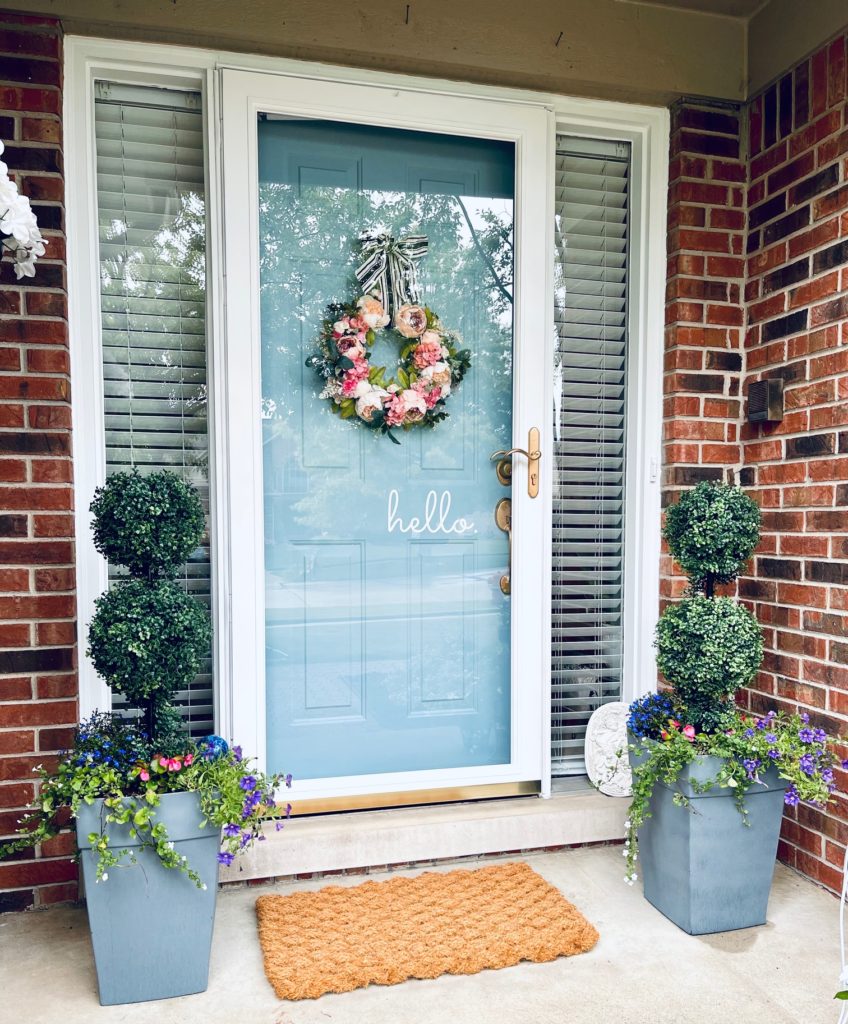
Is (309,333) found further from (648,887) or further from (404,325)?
(648,887)

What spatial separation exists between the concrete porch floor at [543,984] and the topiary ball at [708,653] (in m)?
0.59

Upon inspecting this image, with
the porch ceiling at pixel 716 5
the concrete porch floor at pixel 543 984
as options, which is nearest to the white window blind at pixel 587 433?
the porch ceiling at pixel 716 5

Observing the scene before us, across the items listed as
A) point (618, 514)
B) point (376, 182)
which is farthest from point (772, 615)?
point (376, 182)

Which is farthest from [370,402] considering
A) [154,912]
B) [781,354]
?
[154,912]

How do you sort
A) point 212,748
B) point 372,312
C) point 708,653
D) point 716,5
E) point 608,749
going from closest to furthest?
point 212,748
point 708,653
point 372,312
point 716,5
point 608,749

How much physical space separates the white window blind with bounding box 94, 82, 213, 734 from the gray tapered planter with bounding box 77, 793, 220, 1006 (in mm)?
712

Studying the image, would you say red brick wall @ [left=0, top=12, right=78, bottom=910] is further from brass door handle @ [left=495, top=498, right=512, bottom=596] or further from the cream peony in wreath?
brass door handle @ [left=495, top=498, right=512, bottom=596]

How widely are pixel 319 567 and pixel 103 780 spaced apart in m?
0.93

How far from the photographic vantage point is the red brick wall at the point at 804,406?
2.26 metres

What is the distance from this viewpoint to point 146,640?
1789 mm

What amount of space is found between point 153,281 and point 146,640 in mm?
1200

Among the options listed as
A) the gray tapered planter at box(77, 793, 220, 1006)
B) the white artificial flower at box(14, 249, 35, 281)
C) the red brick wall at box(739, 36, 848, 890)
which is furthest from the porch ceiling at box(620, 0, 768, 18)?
the gray tapered planter at box(77, 793, 220, 1006)

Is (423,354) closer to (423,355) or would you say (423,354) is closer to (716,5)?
(423,355)

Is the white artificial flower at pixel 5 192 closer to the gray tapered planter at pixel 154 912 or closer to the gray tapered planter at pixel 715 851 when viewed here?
the gray tapered planter at pixel 154 912
